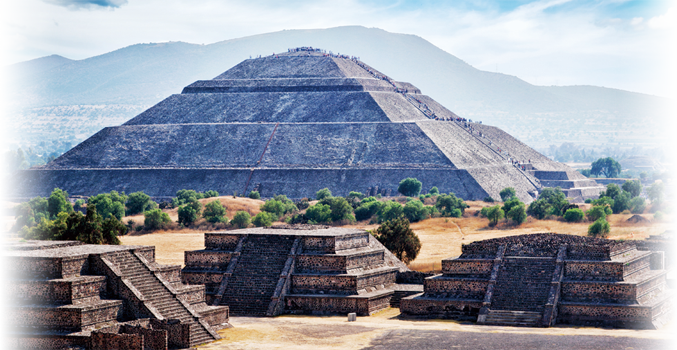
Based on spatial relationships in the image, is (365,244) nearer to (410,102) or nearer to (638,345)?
(638,345)

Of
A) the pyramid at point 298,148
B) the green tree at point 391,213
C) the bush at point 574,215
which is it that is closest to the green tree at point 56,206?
the pyramid at point 298,148

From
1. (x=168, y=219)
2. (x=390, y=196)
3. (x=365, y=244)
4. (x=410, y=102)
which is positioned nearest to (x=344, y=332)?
(x=365, y=244)

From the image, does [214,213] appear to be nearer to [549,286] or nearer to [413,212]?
[413,212]

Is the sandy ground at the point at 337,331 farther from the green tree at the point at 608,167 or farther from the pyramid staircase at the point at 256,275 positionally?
the green tree at the point at 608,167

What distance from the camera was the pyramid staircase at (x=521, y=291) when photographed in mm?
38312

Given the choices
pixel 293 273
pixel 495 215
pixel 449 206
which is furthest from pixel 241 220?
pixel 293 273

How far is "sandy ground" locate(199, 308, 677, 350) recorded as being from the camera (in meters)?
34.2

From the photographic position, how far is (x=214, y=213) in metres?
84.5

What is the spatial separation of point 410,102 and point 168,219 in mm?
69660

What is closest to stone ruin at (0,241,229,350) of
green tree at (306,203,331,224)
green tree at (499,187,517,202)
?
green tree at (306,203,331,224)

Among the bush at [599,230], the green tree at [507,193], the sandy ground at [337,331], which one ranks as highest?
the green tree at [507,193]

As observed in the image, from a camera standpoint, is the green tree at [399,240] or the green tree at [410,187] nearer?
the green tree at [399,240]

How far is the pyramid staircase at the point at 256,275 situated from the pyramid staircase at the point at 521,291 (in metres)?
9.63

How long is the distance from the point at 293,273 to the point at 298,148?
269 feet
